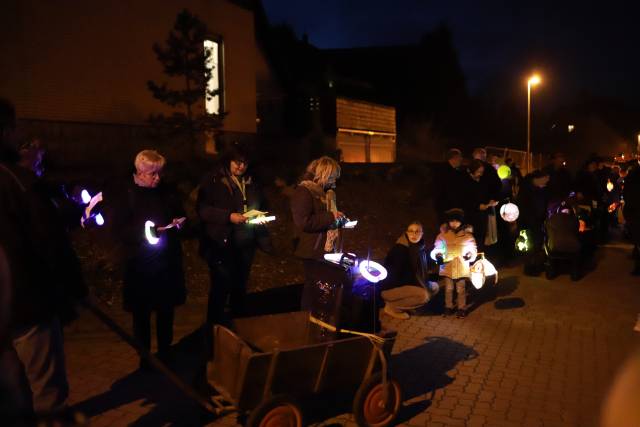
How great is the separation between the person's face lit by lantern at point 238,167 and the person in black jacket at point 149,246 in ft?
2.06

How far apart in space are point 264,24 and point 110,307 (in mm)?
14148

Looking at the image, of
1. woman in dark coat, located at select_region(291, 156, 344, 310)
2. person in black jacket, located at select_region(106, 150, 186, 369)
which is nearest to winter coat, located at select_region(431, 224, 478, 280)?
woman in dark coat, located at select_region(291, 156, 344, 310)

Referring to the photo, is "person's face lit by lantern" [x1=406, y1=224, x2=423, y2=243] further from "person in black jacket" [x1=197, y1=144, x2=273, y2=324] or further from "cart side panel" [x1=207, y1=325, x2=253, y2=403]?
"cart side panel" [x1=207, y1=325, x2=253, y2=403]

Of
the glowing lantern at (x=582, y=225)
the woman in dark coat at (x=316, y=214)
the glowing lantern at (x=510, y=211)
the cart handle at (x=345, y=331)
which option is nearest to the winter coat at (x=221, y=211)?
the woman in dark coat at (x=316, y=214)

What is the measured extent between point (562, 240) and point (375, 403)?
20.4ft

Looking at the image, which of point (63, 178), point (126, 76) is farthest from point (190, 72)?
point (63, 178)

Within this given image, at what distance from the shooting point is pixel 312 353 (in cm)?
423

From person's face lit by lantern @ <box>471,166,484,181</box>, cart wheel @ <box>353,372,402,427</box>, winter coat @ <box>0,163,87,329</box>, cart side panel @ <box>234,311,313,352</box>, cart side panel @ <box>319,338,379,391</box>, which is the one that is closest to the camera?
winter coat @ <box>0,163,87,329</box>

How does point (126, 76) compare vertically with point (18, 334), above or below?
above

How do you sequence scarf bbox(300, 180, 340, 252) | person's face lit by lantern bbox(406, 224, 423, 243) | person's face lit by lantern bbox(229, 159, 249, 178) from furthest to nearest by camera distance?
person's face lit by lantern bbox(406, 224, 423, 243), person's face lit by lantern bbox(229, 159, 249, 178), scarf bbox(300, 180, 340, 252)

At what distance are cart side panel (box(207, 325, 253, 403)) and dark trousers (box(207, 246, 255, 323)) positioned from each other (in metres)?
1.48

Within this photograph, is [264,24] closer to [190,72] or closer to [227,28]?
[227,28]

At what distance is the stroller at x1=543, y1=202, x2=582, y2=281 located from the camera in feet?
31.7

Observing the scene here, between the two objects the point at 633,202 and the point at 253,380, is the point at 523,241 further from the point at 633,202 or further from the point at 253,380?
the point at 253,380
